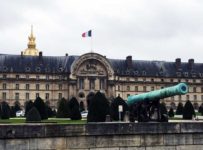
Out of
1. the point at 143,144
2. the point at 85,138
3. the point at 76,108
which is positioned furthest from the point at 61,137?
the point at 76,108

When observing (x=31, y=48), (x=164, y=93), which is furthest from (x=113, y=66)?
(x=164, y=93)

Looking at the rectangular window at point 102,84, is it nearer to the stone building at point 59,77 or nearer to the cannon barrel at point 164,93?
the stone building at point 59,77

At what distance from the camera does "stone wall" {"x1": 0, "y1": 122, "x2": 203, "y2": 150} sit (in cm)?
1495

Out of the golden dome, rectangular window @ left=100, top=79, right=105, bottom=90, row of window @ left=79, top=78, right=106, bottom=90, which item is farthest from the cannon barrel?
the golden dome

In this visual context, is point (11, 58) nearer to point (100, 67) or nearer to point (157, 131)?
point (100, 67)

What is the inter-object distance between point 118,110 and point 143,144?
75.7 feet

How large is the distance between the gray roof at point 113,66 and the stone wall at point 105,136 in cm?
7287

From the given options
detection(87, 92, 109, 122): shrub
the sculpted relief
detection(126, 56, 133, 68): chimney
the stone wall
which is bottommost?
the stone wall

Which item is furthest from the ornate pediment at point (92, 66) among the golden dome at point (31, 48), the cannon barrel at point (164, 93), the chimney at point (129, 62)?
the cannon barrel at point (164, 93)

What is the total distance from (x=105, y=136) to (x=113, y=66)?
7824 centimetres

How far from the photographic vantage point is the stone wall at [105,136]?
14.9 meters

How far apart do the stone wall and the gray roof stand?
72.9 meters

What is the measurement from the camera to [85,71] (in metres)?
89.3

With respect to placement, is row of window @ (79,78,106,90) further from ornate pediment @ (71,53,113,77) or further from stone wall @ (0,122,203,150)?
stone wall @ (0,122,203,150)
